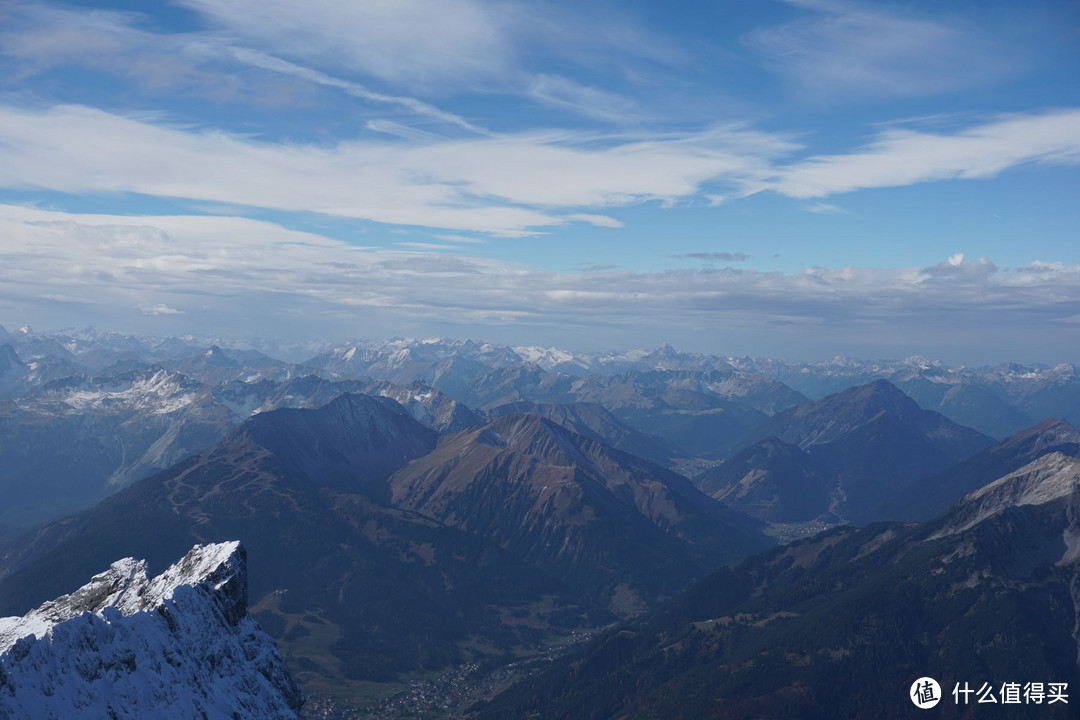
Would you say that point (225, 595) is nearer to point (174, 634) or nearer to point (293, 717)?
point (174, 634)

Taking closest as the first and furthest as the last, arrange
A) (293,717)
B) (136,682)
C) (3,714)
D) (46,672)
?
1. (3,714)
2. (46,672)
3. (136,682)
4. (293,717)

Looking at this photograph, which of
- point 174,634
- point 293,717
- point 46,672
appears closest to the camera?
point 46,672

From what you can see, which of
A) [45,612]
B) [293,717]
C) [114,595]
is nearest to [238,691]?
[293,717]

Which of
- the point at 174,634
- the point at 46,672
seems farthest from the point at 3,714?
the point at 174,634

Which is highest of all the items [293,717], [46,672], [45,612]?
[46,672]

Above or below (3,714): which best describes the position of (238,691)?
below

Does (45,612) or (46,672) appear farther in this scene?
(45,612)
